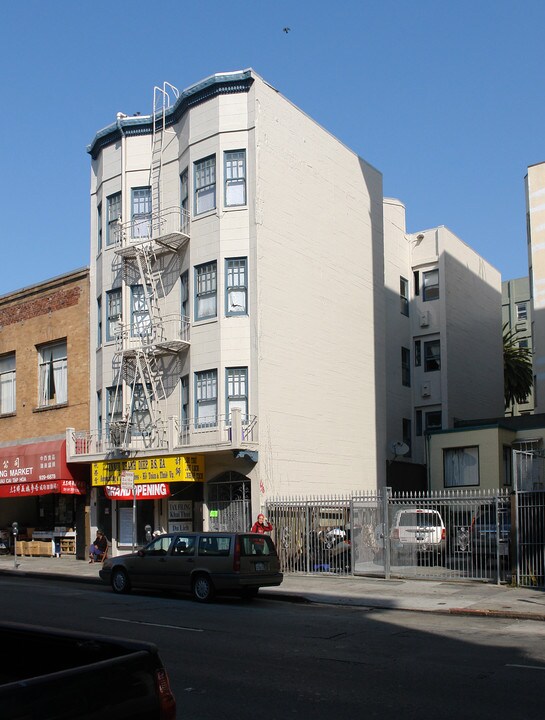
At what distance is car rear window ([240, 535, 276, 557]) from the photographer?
18.5m

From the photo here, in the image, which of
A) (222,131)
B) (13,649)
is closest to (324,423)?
(222,131)

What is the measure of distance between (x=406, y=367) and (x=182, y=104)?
51.5ft

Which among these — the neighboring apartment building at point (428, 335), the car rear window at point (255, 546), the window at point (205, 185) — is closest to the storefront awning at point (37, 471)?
the window at point (205, 185)

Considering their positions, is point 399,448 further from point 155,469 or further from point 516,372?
point 516,372

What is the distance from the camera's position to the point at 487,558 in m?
20.8

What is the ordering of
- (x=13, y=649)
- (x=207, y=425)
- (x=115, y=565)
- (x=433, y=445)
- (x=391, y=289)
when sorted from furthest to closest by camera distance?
(x=391, y=289) < (x=433, y=445) < (x=207, y=425) < (x=115, y=565) < (x=13, y=649)

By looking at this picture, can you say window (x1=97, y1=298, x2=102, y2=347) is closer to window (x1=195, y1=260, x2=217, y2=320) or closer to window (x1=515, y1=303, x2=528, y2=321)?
window (x1=195, y1=260, x2=217, y2=320)

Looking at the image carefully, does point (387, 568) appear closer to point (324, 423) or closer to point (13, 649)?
point (324, 423)

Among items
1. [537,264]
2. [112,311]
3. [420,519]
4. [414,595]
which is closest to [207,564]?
[414,595]

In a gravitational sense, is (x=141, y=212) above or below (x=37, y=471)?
above

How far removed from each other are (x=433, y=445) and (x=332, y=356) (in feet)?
18.7

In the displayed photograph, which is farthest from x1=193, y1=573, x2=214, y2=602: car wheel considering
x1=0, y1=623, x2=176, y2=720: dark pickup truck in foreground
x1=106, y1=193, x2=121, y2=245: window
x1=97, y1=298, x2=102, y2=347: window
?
x1=106, y1=193, x2=121, y2=245: window

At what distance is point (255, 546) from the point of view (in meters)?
18.8

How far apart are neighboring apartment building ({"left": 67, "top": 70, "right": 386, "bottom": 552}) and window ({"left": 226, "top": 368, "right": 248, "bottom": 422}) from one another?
5 cm
